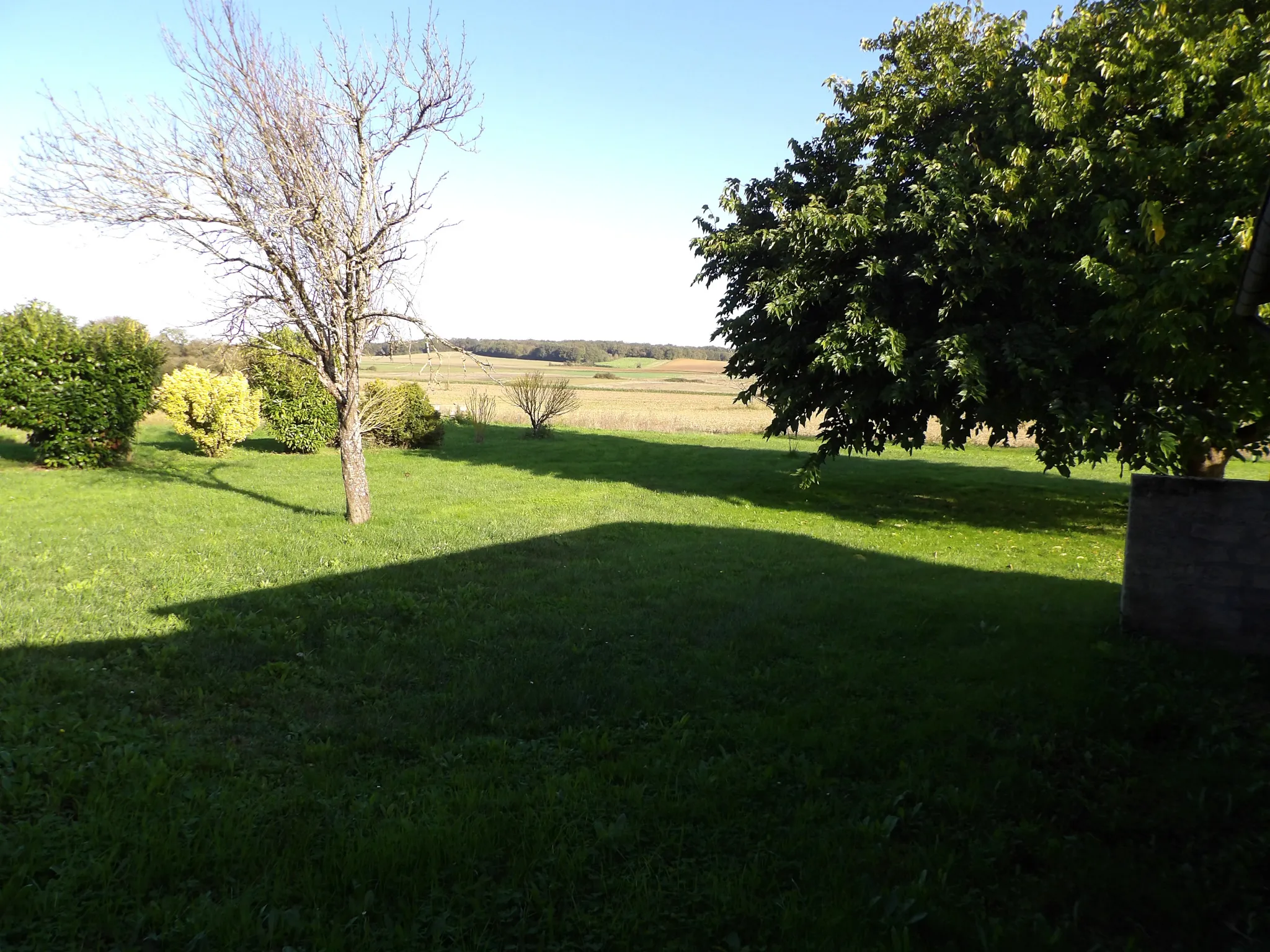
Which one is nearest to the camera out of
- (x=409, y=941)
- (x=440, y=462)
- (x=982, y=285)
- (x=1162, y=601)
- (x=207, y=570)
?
(x=409, y=941)

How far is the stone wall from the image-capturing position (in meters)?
5.67

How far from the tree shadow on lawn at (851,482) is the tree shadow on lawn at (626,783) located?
7.76m

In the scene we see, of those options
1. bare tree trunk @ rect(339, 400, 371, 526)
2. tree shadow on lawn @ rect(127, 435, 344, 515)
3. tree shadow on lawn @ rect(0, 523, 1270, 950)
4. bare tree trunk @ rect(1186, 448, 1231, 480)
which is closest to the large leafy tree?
bare tree trunk @ rect(1186, 448, 1231, 480)

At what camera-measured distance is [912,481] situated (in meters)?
17.8

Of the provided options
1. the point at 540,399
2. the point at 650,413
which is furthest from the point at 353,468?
the point at 650,413

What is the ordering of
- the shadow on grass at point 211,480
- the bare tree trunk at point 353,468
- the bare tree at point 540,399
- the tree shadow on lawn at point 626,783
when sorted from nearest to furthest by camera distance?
the tree shadow on lawn at point 626,783 < the bare tree trunk at point 353,468 < the shadow on grass at point 211,480 < the bare tree at point 540,399

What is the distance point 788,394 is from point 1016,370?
3.56 m

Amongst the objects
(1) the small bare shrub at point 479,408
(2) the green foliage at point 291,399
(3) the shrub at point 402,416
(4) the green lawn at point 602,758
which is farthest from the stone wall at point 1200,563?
(1) the small bare shrub at point 479,408

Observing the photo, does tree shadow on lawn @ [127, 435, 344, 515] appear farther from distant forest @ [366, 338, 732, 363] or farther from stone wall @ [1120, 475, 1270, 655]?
distant forest @ [366, 338, 732, 363]

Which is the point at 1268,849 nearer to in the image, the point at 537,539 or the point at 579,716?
the point at 579,716

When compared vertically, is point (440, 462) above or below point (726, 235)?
below

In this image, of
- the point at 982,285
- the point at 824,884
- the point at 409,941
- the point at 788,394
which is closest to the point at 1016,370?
the point at 982,285

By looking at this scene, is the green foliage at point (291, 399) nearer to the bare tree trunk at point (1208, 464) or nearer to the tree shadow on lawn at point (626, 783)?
the tree shadow on lawn at point (626, 783)

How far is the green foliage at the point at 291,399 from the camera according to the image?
819 inches
